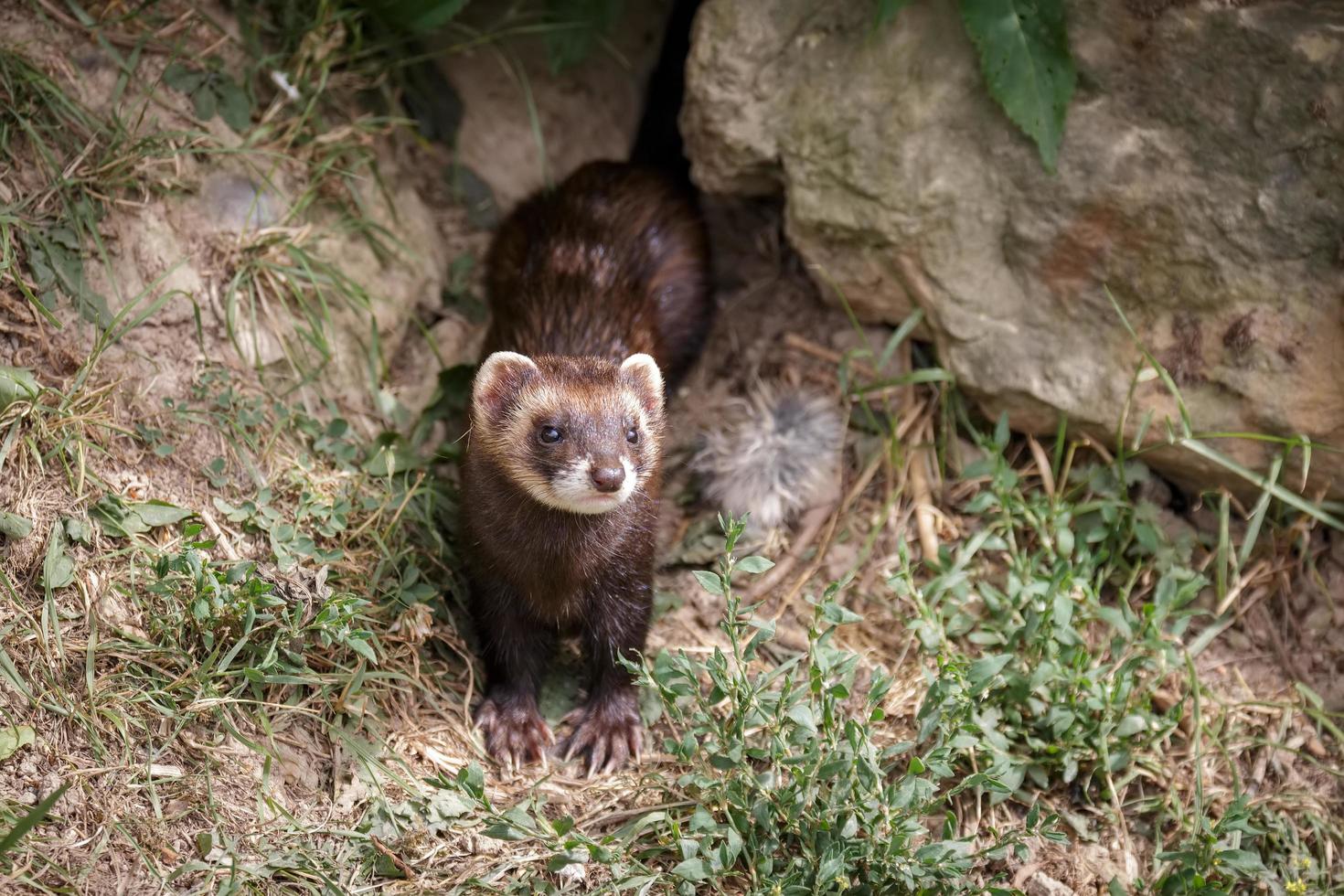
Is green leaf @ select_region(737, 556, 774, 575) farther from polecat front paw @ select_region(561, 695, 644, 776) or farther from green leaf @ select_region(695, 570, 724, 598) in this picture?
polecat front paw @ select_region(561, 695, 644, 776)

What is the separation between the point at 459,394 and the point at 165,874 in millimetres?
2490

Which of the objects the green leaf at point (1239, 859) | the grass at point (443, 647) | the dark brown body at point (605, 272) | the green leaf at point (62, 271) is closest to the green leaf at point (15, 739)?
the grass at point (443, 647)

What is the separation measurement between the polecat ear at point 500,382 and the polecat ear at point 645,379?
0.36 metres

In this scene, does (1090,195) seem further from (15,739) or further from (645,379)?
(15,739)

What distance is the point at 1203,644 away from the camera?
450 cm

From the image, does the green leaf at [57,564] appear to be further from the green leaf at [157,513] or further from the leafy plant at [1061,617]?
the leafy plant at [1061,617]

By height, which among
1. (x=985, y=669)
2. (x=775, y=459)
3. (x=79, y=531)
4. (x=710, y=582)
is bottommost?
(x=775, y=459)

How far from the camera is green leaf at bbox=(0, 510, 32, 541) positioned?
142 inches

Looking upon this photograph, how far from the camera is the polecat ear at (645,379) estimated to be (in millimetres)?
4238

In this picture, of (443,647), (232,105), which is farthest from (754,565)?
(232,105)

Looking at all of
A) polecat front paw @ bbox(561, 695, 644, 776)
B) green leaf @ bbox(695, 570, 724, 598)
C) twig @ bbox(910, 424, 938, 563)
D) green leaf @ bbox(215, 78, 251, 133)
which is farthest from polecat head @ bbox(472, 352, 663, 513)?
green leaf @ bbox(215, 78, 251, 133)

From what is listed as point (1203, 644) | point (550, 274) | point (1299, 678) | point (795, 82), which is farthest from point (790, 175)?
point (1299, 678)

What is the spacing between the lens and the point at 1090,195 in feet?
14.8

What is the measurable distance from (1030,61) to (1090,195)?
1.94 feet
